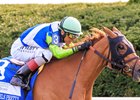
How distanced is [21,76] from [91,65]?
30.4 inches

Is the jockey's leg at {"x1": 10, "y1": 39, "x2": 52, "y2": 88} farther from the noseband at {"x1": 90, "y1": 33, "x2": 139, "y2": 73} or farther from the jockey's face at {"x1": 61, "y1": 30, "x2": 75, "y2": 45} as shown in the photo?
the noseband at {"x1": 90, "y1": 33, "x2": 139, "y2": 73}

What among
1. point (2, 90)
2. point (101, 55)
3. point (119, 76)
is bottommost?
point (119, 76)

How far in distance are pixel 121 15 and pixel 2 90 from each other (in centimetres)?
815

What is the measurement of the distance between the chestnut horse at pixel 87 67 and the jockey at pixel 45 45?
11 centimetres

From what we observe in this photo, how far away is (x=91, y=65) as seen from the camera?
6.06m

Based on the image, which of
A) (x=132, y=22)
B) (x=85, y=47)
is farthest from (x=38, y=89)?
(x=132, y=22)

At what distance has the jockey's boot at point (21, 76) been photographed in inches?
241

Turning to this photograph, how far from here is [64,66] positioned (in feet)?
20.1

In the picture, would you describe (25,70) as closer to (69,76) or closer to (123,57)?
(69,76)

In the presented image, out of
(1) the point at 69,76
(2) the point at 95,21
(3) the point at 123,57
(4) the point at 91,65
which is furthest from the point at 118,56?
(2) the point at 95,21

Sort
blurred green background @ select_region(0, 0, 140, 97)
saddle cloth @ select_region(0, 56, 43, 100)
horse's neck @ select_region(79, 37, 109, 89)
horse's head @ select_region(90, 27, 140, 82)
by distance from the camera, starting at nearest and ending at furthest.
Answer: horse's head @ select_region(90, 27, 140, 82) < horse's neck @ select_region(79, 37, 109, 89) < saddle cloth @ select_region(0, 56, 43, 100) < blurred green background @ select_region(0, 0, 140, 97)

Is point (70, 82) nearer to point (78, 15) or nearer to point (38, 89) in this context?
point (38, 89)

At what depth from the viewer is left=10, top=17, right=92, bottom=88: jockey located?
6.05 meters

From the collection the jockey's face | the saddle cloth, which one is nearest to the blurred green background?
the jockey's face
